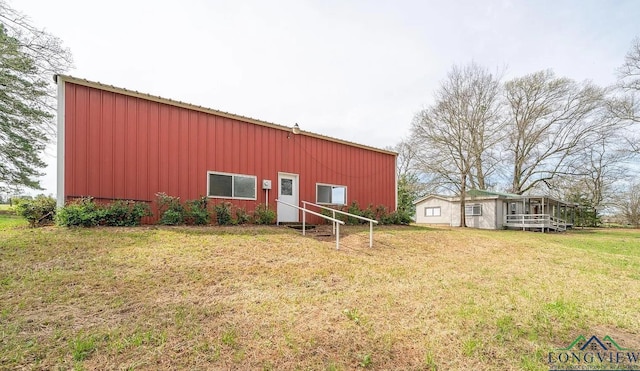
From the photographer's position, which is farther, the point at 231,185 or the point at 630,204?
the point at 630,204

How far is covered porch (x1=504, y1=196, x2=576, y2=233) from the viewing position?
1838cm

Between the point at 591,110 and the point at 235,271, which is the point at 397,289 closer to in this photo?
the point at 235,271

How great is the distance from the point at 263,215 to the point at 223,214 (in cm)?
140

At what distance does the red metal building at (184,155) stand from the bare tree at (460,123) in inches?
391

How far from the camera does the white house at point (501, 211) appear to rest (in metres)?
19.2

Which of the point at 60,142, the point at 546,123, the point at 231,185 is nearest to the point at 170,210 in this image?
the point at 231,185

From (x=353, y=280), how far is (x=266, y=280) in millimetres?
1405

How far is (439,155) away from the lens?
2042 centimetres

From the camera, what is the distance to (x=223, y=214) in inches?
358

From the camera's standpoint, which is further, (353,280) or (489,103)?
(489,103)

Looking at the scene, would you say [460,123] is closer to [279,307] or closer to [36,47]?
[279,307]

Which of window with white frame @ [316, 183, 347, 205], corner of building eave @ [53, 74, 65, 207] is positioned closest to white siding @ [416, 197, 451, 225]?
window with white frame @ [316, 183, 347, 205]

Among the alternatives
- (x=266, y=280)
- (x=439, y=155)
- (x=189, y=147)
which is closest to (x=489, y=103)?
(x=439, y=155)

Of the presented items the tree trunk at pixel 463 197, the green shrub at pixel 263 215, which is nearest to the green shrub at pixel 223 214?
the green shrub at pixel 263 215
